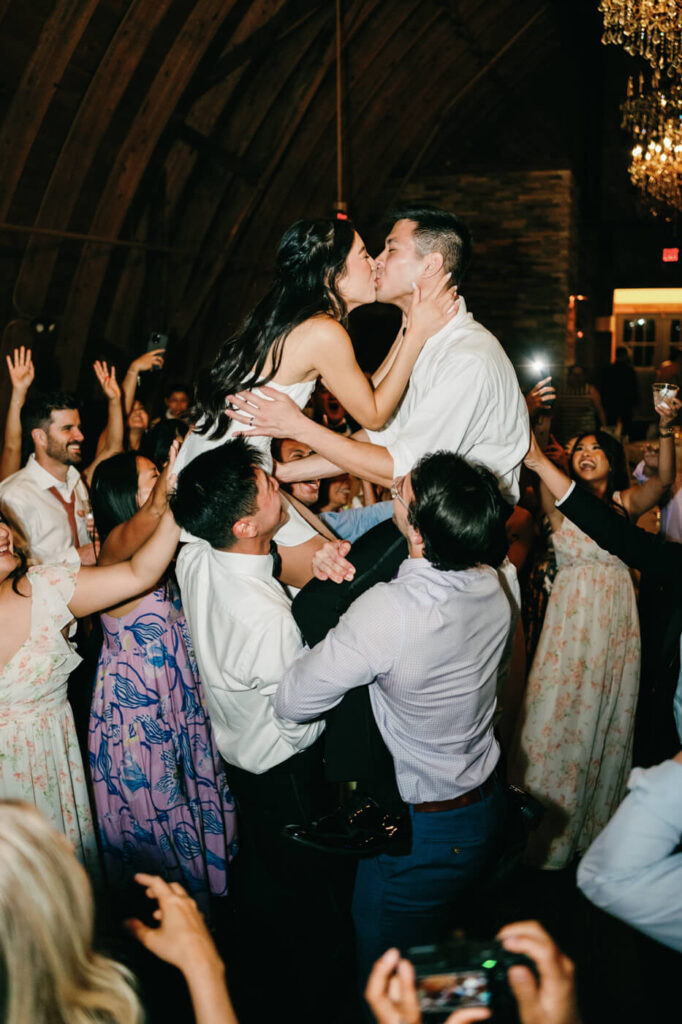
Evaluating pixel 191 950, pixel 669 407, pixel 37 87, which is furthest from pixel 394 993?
pixel 37 87

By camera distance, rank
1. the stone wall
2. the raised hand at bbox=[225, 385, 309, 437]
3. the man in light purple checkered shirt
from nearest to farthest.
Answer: the man in light purple checkered shirt < the raised hand at bbox=[225, 385, 309, 437] < the stone wall

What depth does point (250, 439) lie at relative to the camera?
2510 mm

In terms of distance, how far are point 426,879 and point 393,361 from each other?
132cm

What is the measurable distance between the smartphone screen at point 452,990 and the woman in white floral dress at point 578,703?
2.65 meters

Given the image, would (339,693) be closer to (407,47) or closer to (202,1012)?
(202,1012)

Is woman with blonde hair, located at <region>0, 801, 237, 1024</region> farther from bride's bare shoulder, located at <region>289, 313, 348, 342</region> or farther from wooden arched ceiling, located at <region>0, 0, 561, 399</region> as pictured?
wooden arched ceiling, located at <region>0, 0, 561, 399</region>

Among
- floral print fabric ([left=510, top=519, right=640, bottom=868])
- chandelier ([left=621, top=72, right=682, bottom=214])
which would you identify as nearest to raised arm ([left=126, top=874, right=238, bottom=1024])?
floral print fabric ([left=510, top=519, right=640, bottom=868])

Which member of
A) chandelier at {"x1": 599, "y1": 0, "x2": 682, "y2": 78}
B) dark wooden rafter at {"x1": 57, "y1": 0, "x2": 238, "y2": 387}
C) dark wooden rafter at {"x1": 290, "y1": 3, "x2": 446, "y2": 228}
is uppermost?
dark wooden rafter at {"x1": 290, "y1": 3, "x2": 446, "y2": 228}

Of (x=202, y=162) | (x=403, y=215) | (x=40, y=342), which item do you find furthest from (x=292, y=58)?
(x=403, y=215)

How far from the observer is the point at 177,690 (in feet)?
10.5

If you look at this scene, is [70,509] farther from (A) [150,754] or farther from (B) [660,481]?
(B) [660,481]

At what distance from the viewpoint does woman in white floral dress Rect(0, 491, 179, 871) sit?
2594 millimetres

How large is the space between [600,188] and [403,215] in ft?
38.8

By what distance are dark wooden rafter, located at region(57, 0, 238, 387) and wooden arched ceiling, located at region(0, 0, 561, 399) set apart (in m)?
0.01
